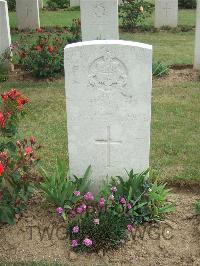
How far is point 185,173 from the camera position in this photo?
5328 millimetres

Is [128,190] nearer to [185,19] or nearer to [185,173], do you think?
[185,173]

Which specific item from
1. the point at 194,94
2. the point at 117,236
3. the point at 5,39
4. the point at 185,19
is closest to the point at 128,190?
the point at 117,236

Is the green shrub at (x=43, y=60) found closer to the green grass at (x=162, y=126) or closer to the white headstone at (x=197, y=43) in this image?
the green grass at (x=162, y=126)

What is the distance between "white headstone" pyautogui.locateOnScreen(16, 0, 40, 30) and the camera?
1410 cm

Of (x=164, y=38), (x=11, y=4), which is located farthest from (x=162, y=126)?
(x=11, y=4)

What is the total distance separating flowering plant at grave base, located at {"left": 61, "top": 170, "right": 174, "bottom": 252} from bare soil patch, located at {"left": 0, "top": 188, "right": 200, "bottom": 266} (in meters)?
0.09

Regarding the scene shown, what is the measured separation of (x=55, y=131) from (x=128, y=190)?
98.5 inches

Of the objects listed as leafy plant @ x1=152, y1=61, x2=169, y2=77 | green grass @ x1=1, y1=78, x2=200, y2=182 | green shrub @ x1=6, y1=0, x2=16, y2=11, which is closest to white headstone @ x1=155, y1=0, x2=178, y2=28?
leafy plant @ x1=152, y1=61, x2=169, y2=77

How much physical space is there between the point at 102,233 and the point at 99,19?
5.81m

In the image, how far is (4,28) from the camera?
30.2 ft

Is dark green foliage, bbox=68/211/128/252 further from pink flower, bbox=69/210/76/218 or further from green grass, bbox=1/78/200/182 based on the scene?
green grass, bbox=1/78/200/182

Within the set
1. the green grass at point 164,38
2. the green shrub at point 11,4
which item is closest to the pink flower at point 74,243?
the green grass at point 164,38

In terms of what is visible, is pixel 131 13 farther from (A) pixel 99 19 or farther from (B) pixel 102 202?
(B) pixel 102 202

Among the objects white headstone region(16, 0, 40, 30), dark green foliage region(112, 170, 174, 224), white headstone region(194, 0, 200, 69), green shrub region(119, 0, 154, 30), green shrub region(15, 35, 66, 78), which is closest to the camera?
dark green foliage region(112, 170, 174, 224)
